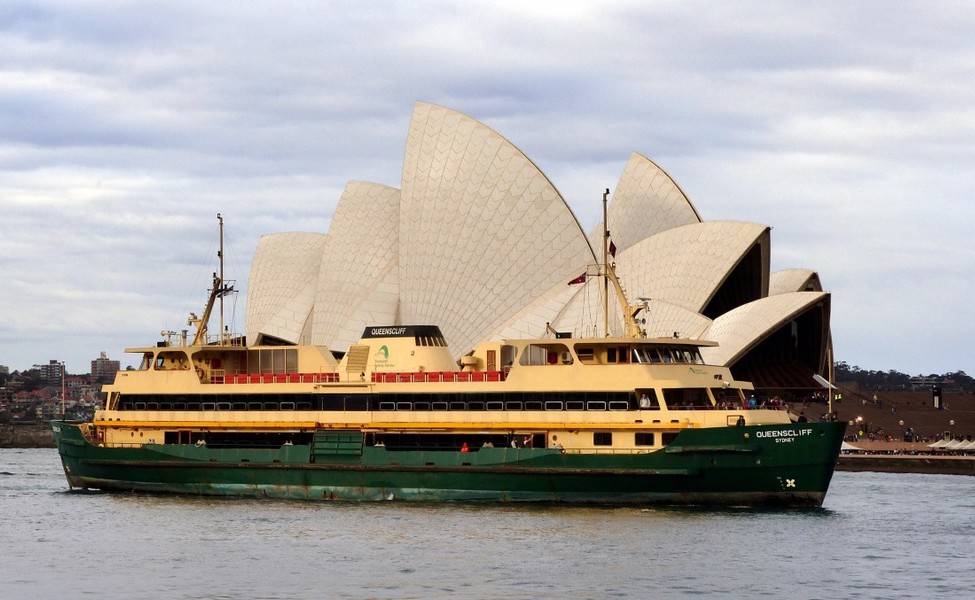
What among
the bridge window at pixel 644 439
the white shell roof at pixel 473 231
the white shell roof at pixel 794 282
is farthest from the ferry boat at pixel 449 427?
the white shell roof at pixel 794 282

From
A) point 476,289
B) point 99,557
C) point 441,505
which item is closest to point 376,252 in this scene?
point 476,289

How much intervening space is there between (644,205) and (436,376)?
154 ft

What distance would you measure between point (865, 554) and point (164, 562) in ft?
48.4

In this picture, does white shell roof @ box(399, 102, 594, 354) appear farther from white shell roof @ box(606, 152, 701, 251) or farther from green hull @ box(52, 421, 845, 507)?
green hull @ box(52, 421, 845, 507)

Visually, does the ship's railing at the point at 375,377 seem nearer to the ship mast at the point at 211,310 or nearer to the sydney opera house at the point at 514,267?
the ship mast at the point at 211,310

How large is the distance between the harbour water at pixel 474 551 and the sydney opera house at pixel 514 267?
3140cm

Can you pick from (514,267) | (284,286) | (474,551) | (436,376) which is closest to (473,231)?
(514,267)

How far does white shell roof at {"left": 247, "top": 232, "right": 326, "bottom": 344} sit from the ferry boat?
135 feet

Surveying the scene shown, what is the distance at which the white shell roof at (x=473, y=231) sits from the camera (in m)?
74.3

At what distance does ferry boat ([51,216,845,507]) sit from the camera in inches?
1471

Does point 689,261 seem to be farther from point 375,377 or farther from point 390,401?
point 390,401

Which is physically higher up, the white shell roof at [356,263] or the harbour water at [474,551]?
the white shell roof at [356,263]

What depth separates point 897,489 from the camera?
49.5m

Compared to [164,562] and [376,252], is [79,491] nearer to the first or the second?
[164,562]
